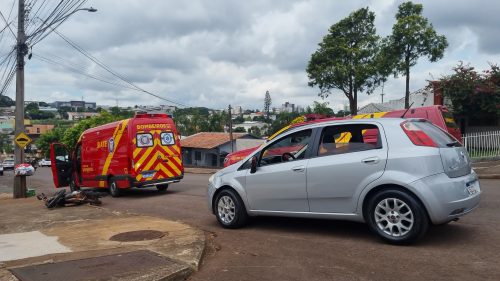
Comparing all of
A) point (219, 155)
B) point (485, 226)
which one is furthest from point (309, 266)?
point (219, 155)

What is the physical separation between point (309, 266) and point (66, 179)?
14.3 m

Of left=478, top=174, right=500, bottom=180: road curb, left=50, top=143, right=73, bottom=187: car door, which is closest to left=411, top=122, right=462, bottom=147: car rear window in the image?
left=478, top=174, right=500, bottom=180: road curb

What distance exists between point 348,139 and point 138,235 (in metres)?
3.60

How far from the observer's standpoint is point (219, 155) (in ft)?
147

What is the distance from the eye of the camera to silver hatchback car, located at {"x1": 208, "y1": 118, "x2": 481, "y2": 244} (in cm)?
588

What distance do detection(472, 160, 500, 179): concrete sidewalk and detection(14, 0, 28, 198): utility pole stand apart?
15.6 m

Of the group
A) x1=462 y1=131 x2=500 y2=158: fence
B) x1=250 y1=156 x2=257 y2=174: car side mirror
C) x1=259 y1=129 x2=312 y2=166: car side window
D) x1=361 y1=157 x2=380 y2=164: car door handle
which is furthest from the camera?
x1=462 y1=131 x2=500 y2=158: fence

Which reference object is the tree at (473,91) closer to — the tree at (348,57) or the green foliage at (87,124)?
the tree at (348,57)

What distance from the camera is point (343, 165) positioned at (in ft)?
21.2

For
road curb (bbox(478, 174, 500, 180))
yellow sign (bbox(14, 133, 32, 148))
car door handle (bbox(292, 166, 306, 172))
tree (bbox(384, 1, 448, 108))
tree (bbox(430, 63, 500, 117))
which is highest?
tree (bbox(384, 1, 448, 108))

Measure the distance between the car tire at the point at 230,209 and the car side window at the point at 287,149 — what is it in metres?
0.76

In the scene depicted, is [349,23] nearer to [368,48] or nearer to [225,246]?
[368,48]

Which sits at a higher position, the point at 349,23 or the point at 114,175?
the point at 349,23

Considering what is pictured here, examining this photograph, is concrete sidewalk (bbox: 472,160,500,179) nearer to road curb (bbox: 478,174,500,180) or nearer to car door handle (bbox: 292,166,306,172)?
road curb (bbox: 478,174,500,180)
